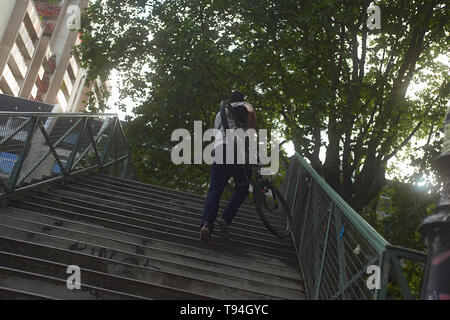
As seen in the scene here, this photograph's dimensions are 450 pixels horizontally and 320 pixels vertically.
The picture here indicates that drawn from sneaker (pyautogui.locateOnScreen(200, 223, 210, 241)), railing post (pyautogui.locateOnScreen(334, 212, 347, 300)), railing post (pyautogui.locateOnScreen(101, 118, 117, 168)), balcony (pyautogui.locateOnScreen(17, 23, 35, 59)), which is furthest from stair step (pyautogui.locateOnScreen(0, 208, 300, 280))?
balcony (pyautogui.locateOnScreen(17, 23, 35, 59))

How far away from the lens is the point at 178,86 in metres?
11.2

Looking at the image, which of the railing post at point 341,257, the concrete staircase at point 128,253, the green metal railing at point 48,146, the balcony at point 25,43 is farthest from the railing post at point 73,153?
the balcony at point 25,43

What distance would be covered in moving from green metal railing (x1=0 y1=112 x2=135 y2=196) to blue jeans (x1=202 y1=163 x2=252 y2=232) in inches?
97.1

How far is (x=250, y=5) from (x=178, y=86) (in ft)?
9.43

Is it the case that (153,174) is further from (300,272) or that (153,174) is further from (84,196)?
(300,272)

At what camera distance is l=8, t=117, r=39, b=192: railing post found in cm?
510

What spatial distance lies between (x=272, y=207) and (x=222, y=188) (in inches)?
73.5

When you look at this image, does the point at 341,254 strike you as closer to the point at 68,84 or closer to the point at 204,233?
the point at 204,233

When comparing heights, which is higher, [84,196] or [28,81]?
[28,81]

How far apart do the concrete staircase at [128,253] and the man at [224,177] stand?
0.27m

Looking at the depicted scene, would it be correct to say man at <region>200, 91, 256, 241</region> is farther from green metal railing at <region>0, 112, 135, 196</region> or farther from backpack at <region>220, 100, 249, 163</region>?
green metal railing at <region>0, 112, 135, 196</region>

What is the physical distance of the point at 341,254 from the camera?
3121 mm

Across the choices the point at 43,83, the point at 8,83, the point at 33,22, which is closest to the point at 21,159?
the point at 8,83
